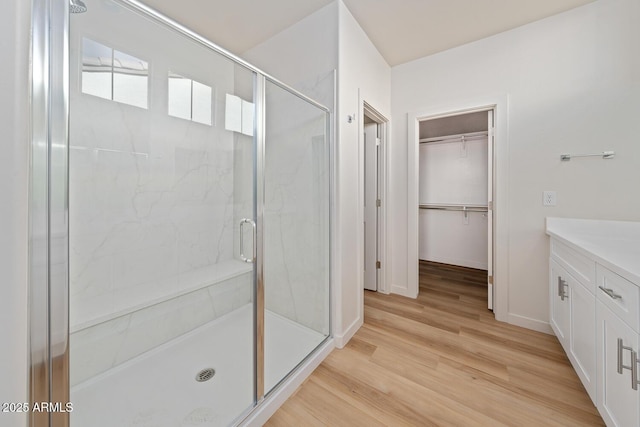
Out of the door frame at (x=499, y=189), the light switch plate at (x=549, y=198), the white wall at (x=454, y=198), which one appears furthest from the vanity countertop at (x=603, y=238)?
the white wall at (x=454, y=198)

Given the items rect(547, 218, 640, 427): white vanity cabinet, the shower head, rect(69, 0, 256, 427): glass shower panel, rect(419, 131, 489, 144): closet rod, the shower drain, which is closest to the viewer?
the shower head

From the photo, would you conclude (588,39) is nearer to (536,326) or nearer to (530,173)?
(530,173)

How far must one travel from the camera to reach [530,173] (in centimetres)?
204

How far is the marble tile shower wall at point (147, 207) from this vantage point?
148 centimetres

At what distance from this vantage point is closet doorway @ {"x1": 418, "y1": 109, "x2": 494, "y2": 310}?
12.0ft

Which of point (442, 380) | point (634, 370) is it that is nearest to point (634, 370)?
point (634, 370)

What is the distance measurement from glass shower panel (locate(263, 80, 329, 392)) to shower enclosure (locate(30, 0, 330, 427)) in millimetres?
12

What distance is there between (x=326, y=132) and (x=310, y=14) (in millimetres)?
1008

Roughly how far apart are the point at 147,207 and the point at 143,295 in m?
0.63

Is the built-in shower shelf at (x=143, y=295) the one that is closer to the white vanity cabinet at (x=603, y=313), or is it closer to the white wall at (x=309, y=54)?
the white wall at (x=309, y=54)

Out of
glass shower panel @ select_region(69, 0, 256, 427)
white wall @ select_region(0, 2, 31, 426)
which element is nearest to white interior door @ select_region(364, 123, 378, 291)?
glass shower panel @ select_region(69, 0, 256, 427)

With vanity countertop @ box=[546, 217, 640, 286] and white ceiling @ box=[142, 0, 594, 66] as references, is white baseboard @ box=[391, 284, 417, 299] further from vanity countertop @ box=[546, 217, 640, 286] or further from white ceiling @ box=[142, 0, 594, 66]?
white ceiling @ box=[142, 0, 594, 66]

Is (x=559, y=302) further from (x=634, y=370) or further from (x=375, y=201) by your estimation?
(x=375, y=201)

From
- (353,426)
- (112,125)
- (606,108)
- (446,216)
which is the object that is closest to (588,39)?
(606,108)
